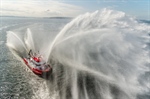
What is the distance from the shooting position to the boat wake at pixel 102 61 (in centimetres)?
4003

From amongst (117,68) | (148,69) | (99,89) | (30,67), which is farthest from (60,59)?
(148,69)

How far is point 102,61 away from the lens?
200 ft

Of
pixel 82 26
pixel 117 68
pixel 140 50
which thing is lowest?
pixel 117 68

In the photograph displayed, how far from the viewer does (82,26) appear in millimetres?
58969

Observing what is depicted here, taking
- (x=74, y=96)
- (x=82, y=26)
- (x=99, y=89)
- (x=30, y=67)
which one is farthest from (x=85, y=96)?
(x=82, y=26)

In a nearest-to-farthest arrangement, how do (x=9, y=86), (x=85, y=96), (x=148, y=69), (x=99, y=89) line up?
(x=85, y=96) < (x=99, y=89) < (x=9, y=86) < (x=148, y=69)

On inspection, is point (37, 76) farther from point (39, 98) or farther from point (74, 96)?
point (74, 96)

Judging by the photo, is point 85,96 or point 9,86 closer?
point 85,96

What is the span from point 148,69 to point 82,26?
23.9m

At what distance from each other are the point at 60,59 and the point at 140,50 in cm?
2598

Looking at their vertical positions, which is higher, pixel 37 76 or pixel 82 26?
pixel 82 26

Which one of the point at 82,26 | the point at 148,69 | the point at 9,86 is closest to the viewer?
the point at 9,86

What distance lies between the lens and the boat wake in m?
40.0

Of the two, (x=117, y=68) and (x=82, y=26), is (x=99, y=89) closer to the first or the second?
(x=117, y=68)
